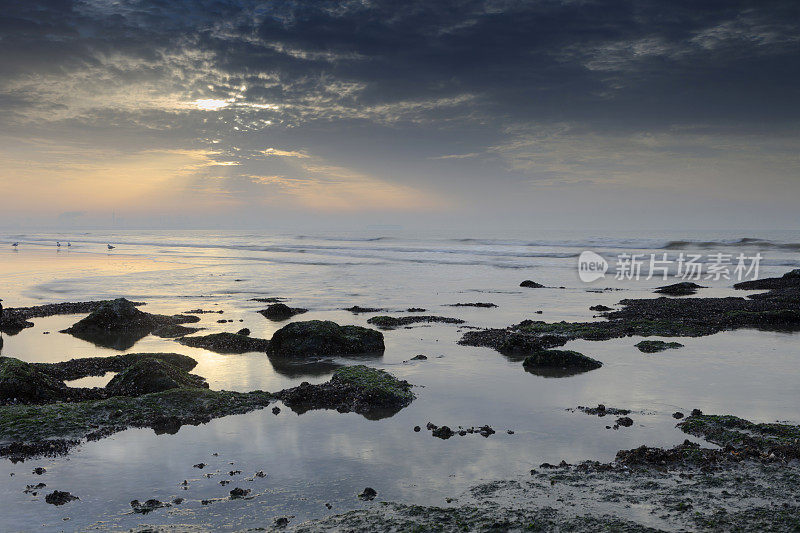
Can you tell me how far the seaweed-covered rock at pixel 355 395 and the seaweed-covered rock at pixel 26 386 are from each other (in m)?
5.61

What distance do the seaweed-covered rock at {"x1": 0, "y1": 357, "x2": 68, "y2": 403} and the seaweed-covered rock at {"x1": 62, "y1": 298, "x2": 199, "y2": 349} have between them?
7.83 m

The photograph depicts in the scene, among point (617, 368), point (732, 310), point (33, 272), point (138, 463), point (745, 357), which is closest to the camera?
point (138, 463)

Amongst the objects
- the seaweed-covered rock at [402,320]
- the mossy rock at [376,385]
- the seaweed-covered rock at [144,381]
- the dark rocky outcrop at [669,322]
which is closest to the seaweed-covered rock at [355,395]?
the mossy rock at [376,385]

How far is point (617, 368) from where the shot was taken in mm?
17031

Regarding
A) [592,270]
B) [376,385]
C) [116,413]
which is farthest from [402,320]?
[592,270]

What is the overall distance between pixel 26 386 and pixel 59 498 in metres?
6.62

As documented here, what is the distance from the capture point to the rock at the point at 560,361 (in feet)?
55.9

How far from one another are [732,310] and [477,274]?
29174mm

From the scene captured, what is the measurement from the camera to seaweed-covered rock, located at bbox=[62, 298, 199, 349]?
74.0ft

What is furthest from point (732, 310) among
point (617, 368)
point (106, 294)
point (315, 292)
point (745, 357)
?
point (106, 294)

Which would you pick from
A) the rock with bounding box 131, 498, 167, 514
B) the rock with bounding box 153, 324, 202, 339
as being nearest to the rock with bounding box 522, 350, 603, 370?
the rock with bounding box 131, 498, 167, 514

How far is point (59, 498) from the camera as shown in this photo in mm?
8383

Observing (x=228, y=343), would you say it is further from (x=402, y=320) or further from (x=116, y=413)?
(x=402, y=320)

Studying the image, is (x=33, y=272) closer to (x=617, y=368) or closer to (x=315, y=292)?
(x=315, y=292)
